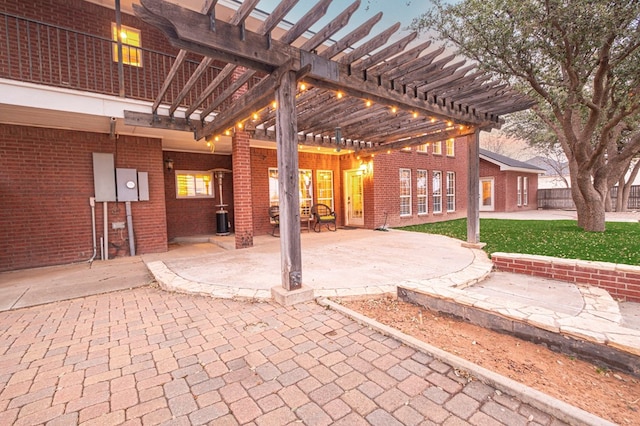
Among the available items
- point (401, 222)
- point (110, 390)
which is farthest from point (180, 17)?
point (401, 222)

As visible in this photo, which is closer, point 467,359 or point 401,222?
point 467,359

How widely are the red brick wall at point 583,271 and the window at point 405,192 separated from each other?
668cm

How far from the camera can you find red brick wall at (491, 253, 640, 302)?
342 centimetres

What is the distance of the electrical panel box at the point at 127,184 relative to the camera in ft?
20.1

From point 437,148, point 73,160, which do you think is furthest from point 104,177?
point 437,148

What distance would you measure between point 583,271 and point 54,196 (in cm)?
925

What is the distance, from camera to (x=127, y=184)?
6.20m

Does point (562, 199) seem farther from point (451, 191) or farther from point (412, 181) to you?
point (412, 181)

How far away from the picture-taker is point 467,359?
6.88 feet

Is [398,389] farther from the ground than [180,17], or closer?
closer

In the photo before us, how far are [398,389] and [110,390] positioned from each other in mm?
1924

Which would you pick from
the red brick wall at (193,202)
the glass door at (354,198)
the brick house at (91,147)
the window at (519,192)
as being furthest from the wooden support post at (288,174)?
the window at (519,192)

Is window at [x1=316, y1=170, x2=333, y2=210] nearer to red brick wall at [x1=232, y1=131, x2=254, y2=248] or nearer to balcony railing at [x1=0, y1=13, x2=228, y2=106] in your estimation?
red brick wall at [x1=232, y1=131, x2=254, y2=248]

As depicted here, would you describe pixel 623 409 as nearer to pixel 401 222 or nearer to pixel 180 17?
pixel 180 17
